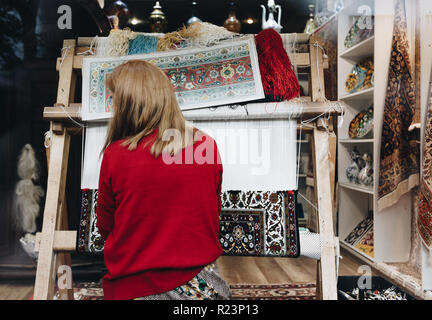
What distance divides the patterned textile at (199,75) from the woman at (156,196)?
38cm

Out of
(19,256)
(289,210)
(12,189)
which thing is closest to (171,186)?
(289,210)

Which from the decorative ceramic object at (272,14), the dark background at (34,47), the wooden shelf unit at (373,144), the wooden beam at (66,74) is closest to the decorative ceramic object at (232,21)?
the dark background at (34,47)

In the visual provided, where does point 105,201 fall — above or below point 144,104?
below

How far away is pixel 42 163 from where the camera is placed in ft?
6.22

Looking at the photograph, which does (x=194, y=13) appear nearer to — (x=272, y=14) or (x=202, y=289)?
(x=272, y=14)

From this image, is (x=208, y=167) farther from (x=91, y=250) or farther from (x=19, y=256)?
(x=19, y=256)

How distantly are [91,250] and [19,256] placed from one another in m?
0.87

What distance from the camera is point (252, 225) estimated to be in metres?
1.29

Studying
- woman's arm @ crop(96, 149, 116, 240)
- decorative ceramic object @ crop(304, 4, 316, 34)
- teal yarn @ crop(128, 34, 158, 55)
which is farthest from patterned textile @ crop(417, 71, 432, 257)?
woman's arm @ crop(96, 149, 116, 240)

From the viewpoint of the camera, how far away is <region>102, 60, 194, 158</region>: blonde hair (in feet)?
3.05

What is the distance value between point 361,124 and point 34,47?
6.59 ft

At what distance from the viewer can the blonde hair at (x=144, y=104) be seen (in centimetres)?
93

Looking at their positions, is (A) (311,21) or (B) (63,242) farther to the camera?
(A) (311,21)

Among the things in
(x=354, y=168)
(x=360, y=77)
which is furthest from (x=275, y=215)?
(x=360, y=77)
